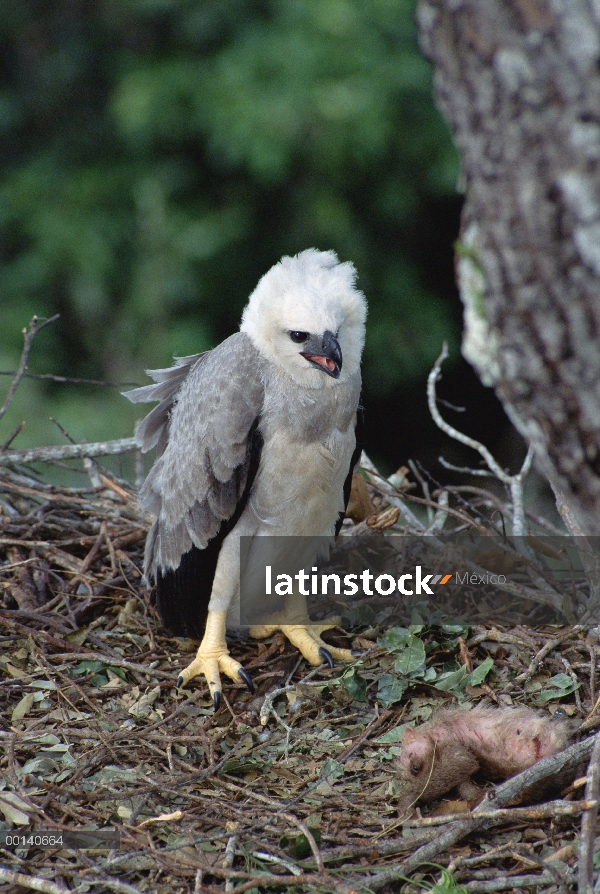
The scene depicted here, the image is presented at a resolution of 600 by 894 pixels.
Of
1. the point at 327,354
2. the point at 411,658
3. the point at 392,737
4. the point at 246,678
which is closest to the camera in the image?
the point at 392,737

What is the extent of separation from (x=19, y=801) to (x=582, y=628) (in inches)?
75.6

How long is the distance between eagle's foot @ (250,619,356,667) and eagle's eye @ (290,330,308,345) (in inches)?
44.8

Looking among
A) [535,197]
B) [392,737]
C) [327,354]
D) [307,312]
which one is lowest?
[392,737]

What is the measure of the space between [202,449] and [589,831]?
1853 millimetres

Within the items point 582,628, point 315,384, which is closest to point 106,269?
point 315,384

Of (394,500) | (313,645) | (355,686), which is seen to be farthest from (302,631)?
(394,500)

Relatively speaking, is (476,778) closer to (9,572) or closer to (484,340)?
(484,340)

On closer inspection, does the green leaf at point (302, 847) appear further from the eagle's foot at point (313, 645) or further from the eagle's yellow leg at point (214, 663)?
the eagle's foot at point (313, 645)

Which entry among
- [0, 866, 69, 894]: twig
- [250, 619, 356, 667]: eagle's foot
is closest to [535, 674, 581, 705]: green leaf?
[250, 619, 356, 667]: eagle's foot

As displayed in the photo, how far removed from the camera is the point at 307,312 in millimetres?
3043

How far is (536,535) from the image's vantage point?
3.84m

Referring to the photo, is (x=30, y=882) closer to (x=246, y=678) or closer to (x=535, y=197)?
(x=246, y=678)

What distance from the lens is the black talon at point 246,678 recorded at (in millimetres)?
3250

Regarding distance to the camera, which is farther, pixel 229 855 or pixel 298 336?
pixel 298 336
